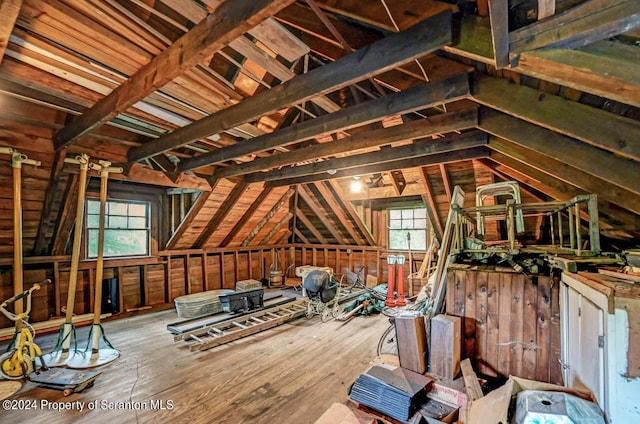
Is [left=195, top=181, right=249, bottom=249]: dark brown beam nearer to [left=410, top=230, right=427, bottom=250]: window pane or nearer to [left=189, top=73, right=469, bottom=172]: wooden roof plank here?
[left=189, top=73, right=469, bottom=172]: wooden roof plank

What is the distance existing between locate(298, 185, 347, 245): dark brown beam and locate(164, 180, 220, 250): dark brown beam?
2.01 metres

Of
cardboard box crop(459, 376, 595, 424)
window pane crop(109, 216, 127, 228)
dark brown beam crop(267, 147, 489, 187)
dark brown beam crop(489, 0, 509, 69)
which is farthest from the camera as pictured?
window pane crop(109, 216, 127, 228)

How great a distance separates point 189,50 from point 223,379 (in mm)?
2971

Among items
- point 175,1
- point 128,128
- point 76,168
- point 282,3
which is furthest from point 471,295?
Answer: point 76,168

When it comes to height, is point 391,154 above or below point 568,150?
above

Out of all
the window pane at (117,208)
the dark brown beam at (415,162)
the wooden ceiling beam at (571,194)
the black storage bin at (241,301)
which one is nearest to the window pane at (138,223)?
the window pane at (117,208)

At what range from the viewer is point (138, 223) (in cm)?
546

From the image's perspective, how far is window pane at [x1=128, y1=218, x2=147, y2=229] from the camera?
537 cm

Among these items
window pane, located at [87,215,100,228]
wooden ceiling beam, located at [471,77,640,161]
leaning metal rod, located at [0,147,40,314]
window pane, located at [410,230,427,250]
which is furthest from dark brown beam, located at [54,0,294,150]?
window pane, located at [410,230,427,250]

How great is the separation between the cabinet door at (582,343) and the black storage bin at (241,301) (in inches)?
166

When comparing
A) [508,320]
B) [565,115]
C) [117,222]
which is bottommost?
[508,320]

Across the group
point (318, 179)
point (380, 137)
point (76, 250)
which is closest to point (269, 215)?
point (318, 179)

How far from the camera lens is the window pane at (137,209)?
17.7ft

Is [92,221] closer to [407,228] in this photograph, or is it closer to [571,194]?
[407,228]
